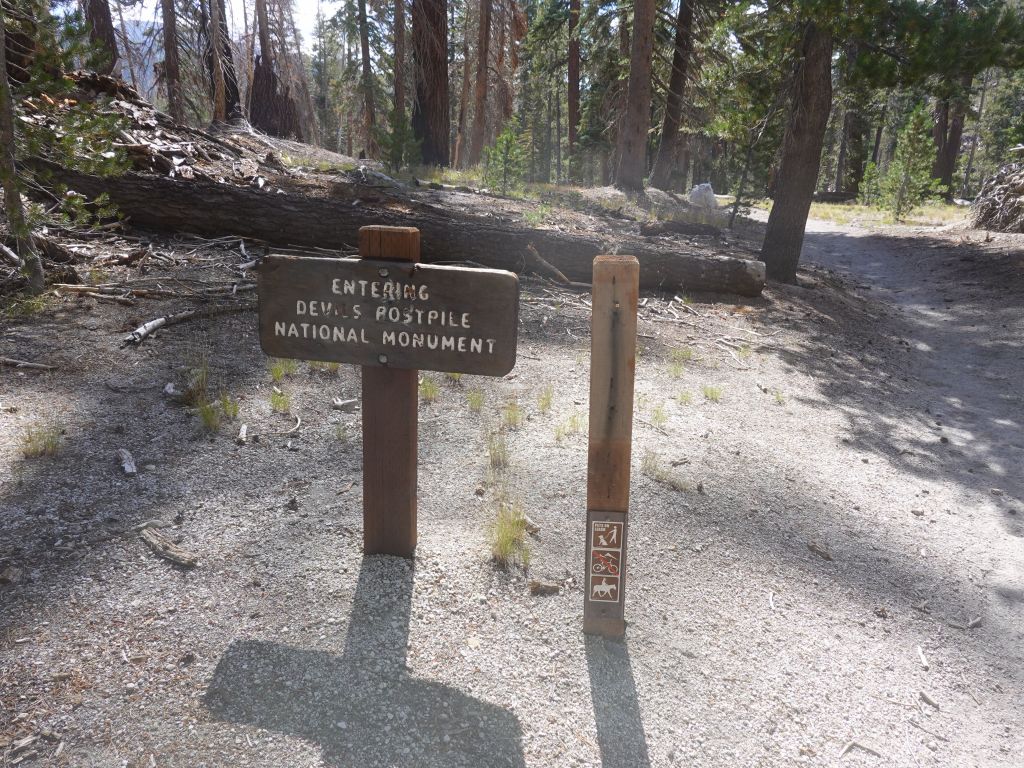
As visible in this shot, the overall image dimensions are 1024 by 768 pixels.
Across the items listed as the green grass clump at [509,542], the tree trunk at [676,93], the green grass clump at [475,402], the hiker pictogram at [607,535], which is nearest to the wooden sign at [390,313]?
the hiker pictogram at [607,535]

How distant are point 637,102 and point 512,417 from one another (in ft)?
47.3

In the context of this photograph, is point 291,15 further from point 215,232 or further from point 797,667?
point 797,667

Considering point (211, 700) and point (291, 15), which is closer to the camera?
point (211, 700)

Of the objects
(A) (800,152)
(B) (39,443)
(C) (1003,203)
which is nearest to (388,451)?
(B) (39,443)

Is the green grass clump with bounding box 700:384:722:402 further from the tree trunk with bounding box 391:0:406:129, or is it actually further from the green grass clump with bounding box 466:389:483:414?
the tree trunk with bounding box 391:0:406:129

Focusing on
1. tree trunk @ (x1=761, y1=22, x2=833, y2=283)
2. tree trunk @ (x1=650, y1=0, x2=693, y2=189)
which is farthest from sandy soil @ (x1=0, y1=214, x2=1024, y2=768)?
tree trunk @ (x1=650, y1=0, x2=693, y2=189)

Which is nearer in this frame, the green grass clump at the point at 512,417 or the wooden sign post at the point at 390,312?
the wooden sign post at the point at 390,312

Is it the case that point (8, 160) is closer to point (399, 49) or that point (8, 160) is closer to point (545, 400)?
point (545, 400)

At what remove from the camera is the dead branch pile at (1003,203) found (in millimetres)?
16953

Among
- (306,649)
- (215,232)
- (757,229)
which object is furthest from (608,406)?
(757,229)

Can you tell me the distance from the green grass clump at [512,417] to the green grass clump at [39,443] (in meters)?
2.94

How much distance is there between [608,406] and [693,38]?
21505mm

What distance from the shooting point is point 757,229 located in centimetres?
1947

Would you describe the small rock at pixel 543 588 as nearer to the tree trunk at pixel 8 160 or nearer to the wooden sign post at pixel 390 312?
the wooden sign post at pixel 390 312
